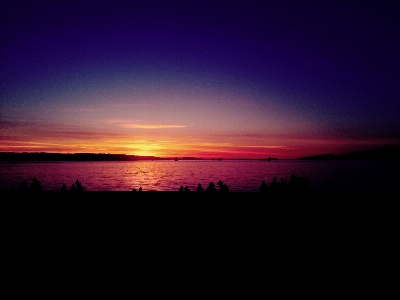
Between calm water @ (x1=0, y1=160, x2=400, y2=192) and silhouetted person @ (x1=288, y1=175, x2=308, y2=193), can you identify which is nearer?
silhouetted person @ (x1=288, y1=175, x2=308, y2=193)

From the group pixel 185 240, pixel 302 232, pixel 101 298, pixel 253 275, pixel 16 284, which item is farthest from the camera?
pixel 302 232

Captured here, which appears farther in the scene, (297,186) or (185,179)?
(185,179)

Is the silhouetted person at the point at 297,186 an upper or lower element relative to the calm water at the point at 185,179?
upper

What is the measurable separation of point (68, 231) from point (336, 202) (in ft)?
46.1

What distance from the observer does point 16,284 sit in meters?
6.87

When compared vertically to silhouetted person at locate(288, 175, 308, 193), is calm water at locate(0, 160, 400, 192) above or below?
below

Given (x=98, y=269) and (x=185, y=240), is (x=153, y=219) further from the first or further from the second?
(x=98, y=269)

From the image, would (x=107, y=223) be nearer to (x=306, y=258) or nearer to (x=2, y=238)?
(x=2, y=238)

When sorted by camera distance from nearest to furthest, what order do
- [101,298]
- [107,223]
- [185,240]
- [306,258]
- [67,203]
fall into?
[101,298] → [306,258] → [185,240] → [107,223] → [67,203]

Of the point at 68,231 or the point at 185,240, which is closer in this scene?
the point at 185,240

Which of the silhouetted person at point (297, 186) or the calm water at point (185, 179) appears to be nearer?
the silhouetted person at point (297, 186)

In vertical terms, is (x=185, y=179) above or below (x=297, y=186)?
below

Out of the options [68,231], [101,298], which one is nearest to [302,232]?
[101,298]

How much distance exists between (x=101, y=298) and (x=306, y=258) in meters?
5.74
